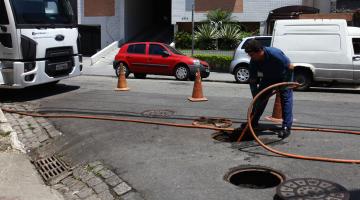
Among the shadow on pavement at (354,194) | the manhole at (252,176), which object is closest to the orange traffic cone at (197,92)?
the manhole at (252,176)

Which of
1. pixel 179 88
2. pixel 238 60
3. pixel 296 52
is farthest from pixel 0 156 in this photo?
pixel 238 60

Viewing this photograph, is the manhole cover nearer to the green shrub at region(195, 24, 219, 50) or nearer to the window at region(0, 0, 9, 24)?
the window at region(0, 0, 9, 24)

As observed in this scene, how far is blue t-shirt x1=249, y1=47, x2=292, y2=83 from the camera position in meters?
7.08

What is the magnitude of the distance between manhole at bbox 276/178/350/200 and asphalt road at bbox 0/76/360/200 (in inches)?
7.1

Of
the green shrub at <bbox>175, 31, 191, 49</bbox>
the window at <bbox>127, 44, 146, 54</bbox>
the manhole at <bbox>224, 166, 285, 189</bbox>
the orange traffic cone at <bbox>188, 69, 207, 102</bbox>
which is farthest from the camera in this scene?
the green shrub at <bbox>175, 31, 191, 49</bbox>

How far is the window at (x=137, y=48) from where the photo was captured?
17.9m

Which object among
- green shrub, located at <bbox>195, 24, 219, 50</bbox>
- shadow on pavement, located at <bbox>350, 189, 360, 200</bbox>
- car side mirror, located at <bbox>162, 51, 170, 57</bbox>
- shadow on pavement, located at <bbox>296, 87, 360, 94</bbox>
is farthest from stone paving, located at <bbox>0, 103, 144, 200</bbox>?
green shrub, located at <bbox>195, 24, 219, 50</bbox>

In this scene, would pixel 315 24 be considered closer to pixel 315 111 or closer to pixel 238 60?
pixel 238 60

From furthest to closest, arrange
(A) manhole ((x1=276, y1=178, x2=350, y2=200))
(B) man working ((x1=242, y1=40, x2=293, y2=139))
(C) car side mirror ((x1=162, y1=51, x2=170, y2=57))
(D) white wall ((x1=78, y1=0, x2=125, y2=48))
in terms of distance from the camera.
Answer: (D) white wall ((x1=78, y1=0, x2=125, y2=48)), (C) car side mirror ((x1=162, y1=51, x2=170, y2=57)), (B) man working ((x1=242, y1=40, x2=293, y2=139)), (A) manhole ((x1=276, y1=178, x2=350, y2=200))

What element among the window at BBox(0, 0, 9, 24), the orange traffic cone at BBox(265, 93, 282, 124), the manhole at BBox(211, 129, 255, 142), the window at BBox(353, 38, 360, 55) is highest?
the window at BBox(0, 0, 9, 24)

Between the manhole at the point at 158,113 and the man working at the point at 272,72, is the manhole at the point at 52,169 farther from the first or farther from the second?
the man working at the point at 272,72

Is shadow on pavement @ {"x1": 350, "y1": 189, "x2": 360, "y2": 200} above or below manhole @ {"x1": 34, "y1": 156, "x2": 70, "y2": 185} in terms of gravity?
above

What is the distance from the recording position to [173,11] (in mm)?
28016

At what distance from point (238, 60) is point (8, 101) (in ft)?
25.9
